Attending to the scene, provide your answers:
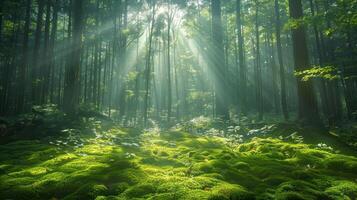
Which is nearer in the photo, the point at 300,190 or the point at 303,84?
the point at 300,190

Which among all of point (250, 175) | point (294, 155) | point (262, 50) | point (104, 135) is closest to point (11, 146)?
point (104, 135)

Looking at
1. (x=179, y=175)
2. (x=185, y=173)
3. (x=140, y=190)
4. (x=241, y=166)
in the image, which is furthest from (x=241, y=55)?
(x=140, y=190)

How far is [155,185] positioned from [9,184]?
9.40ft

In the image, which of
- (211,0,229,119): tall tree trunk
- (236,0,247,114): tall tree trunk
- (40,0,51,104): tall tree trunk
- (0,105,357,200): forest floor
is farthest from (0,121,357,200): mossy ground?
(236,0,247,114): tall tree trunk

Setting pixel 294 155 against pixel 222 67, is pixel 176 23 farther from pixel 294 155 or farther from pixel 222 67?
pixel 294 155

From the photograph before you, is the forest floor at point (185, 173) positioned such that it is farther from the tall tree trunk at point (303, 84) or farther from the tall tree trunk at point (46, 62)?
the tall tree trunk at point (46, 62)

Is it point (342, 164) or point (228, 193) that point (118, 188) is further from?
point (342, 164)

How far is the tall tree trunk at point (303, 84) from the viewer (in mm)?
12156

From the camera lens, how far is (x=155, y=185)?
5742 millimetres

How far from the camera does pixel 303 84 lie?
1238 centimetres

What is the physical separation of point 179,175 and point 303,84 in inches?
321

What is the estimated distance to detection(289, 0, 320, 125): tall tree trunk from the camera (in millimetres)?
12156

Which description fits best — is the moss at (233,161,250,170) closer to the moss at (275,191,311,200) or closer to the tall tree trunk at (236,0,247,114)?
the moss at (275,191,311,200)

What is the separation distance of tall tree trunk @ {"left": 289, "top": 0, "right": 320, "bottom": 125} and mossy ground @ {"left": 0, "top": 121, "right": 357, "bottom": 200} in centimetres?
322
